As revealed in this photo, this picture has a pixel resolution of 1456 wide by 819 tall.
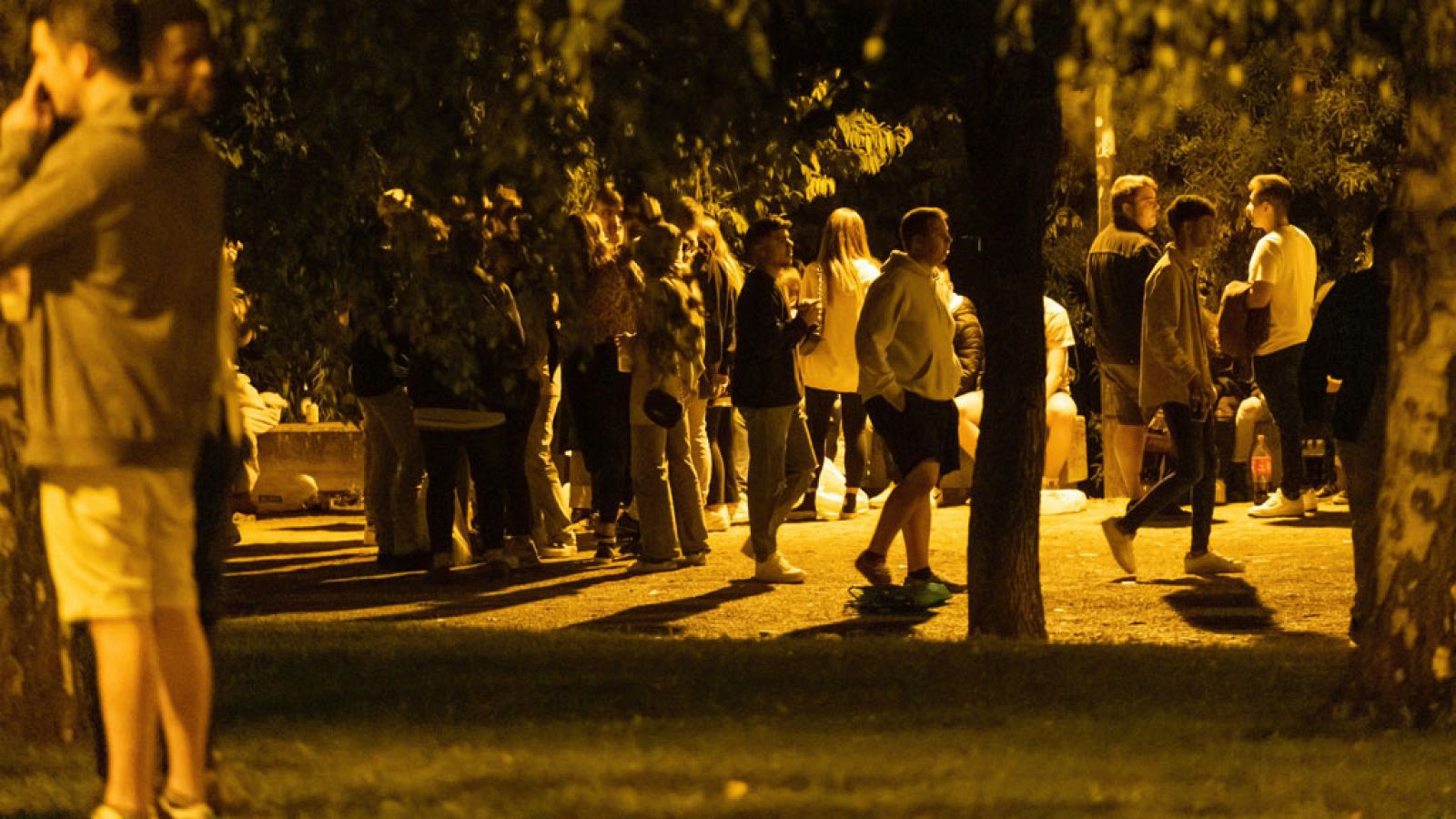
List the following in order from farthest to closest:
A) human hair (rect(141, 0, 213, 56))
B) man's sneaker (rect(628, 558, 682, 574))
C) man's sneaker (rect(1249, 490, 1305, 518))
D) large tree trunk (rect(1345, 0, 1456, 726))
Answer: man's sneaker (rect(1249, 490, 1305, 518)) → man's sneaker (rect(628, 558, 682, 574)) → large tree trunk (rect(1345, 0, 1456, 726)) → human hair (rect(141, 0, 213, 56))

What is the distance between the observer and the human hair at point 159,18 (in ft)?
17.1

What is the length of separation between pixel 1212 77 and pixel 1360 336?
1.23 m

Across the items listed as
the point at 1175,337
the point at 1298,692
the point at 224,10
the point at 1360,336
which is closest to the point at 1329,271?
the point at 1175,337

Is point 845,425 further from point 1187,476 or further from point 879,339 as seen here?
point 879,339

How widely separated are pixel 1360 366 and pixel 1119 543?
301 cm

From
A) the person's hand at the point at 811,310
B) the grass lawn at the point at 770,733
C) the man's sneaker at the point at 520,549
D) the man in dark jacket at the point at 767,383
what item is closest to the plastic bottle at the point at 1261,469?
the person's hand at the point at 811,310

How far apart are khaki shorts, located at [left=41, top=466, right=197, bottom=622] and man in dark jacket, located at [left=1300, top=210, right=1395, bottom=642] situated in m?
6.17

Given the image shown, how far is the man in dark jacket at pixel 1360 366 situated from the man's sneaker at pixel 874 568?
2555mm

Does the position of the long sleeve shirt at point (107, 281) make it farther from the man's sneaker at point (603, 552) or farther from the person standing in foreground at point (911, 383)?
the man's sneaker at point (603, 552)

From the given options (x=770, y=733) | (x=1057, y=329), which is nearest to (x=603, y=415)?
(x=1057, y=329)

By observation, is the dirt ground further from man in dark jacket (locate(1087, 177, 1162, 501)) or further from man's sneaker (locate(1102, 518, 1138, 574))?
man in dark jacket (locate(1087, 177, 1162, 501))

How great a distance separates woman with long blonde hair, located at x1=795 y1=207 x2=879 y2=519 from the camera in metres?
15.1

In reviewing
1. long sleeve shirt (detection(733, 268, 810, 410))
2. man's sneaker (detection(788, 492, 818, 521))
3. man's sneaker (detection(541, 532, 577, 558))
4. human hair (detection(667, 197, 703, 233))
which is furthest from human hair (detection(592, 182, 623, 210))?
man's sneaker (detection(788, 492, 818, 521))

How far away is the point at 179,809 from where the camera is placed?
18.0ft
